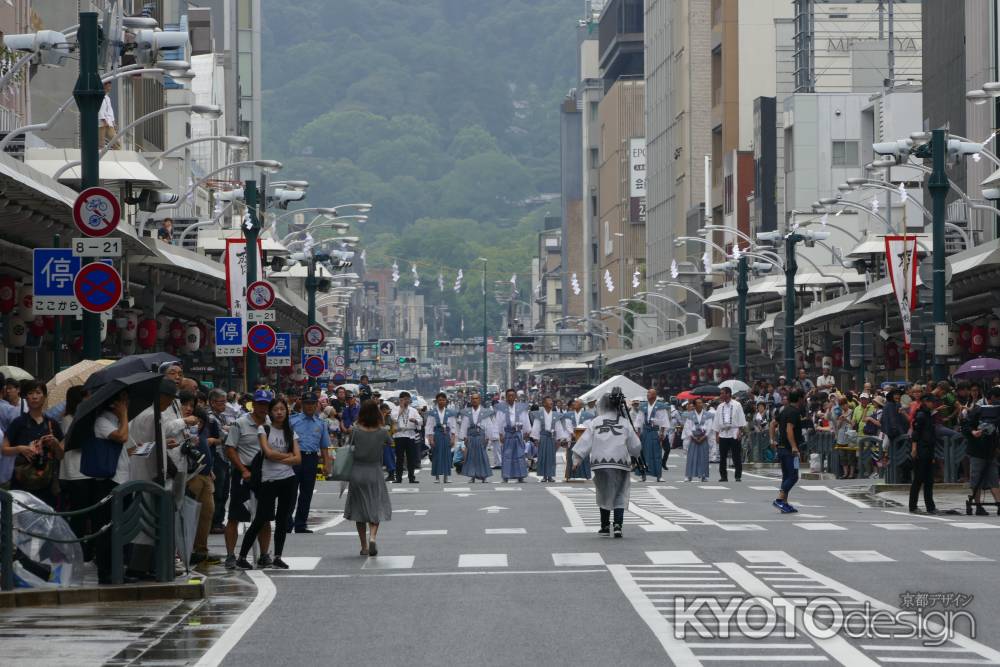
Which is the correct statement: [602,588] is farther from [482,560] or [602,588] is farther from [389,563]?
[389,563]

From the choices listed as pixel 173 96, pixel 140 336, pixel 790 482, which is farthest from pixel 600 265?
pixel 790 482

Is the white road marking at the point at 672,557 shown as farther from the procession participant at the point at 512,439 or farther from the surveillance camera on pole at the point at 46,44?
the procession participant at the point at 512,439

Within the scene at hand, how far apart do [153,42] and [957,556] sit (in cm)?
991

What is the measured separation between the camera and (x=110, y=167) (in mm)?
39781

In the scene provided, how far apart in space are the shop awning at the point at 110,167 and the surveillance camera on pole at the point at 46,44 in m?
8.85

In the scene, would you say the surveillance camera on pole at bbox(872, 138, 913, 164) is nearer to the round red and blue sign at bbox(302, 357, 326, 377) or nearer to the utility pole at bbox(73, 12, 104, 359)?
the round red and blue sign at bbox(302, 357, 326, 377)

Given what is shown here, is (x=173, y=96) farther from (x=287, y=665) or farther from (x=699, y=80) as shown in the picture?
(x=287, y=665)

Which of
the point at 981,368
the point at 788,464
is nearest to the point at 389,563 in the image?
the point at 788,464

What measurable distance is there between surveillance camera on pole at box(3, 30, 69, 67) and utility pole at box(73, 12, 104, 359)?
2.97m

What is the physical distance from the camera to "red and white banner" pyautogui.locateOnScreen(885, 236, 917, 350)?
3941 cm

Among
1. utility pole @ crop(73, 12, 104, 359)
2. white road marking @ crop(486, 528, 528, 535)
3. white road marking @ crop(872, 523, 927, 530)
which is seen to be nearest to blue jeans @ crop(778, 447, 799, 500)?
white road marking @ crop(872, 523, 927, 530)

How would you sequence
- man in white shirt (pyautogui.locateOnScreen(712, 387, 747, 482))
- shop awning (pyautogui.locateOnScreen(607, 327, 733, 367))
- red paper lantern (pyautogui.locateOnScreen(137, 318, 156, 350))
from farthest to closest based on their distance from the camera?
shop awning (pyautogui.locateOnScreen(607, 327, 733, 367)), red paper lantern (pyautogui.locateOnScreen(137, 318, 156, 350)), man in white shirt (pyautogui.locateOnScreen(712, 387, 747, 482))

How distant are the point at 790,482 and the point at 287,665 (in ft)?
56.1

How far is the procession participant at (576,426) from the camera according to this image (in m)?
41.9
